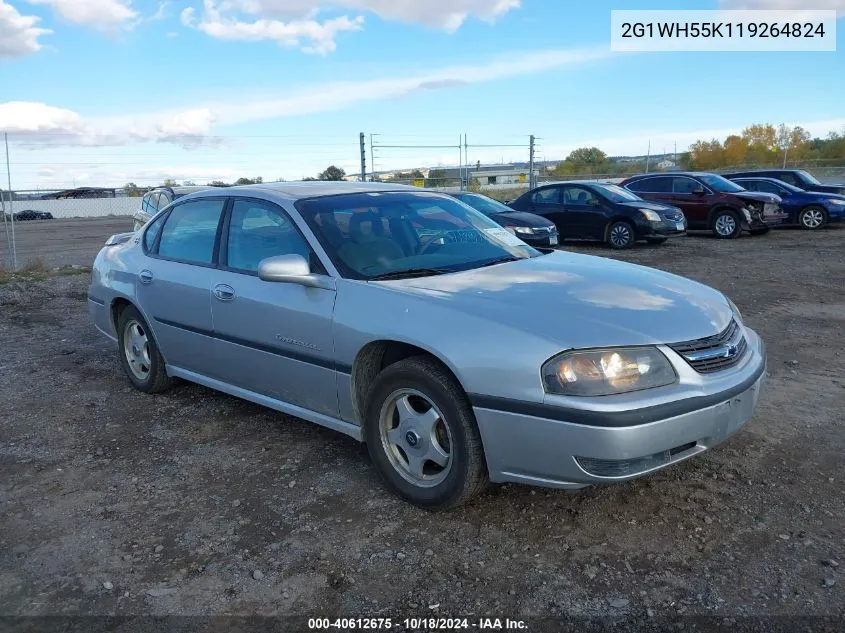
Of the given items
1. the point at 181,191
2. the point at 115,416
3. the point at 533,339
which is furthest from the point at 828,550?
the point at 181,191

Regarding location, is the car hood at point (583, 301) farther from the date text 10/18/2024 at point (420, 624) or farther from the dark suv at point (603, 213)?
the dark suv at point (603, 213)

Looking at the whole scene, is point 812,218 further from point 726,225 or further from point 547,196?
point 547,196

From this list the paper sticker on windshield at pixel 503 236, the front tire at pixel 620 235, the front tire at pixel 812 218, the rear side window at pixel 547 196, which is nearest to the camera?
the paper sticker on windshield at pixel 503 236

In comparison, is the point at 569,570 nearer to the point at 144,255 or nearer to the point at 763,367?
the point at 763,367

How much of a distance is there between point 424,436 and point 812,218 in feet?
55.5

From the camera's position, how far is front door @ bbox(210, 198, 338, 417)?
3.76 m

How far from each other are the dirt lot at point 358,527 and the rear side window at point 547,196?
35.4 ft

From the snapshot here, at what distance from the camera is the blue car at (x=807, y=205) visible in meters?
17.0

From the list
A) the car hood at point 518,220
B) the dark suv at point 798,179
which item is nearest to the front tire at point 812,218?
the dark suv at point 798,179

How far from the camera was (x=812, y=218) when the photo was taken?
17.3 meters

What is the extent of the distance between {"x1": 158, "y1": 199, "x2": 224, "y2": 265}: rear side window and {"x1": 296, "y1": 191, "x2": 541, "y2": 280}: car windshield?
791 mm

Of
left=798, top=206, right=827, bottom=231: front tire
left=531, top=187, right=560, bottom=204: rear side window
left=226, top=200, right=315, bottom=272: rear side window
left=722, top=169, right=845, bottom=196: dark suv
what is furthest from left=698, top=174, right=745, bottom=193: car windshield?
left=226, top=200, right=315, bottom=272: rear side window

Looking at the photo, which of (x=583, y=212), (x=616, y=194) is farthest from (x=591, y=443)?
(x=616, y=194)

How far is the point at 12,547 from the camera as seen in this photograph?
3.25 metres
